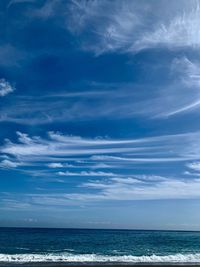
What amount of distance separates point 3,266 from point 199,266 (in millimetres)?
12535

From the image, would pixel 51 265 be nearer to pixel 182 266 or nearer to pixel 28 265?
pixel 28 265

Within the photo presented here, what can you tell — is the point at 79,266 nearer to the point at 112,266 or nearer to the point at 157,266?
the point at 112,266

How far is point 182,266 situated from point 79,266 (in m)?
6.81

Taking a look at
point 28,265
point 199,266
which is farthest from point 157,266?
point 28,265

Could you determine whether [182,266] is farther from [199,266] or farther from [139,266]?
[139,266]

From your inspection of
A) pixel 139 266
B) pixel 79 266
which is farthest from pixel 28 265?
pixel 139 266

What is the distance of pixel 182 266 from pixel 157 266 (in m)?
1.75

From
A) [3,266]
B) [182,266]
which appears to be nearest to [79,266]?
[3,266]

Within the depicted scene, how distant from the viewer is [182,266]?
22672 mm

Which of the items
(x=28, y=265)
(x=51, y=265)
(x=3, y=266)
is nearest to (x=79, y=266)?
(x=51, y=265)

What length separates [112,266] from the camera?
21.7 m

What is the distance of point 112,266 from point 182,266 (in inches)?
187

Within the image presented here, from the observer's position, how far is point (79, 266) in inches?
846

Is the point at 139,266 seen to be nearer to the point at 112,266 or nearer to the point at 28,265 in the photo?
the point at 112,266
